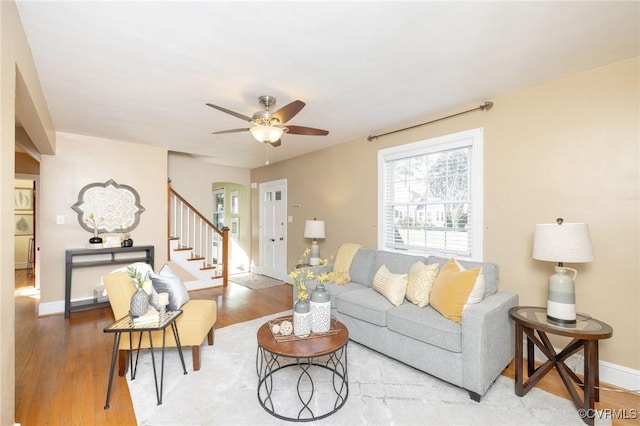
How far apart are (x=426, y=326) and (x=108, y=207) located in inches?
193

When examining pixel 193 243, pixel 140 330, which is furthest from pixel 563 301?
pixel 193 243

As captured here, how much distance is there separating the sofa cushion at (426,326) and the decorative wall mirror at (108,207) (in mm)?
4380

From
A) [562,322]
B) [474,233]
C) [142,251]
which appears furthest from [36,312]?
[562,322]

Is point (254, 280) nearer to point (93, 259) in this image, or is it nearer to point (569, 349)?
point (93, 259)

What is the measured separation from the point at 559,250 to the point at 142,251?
17.9 ft

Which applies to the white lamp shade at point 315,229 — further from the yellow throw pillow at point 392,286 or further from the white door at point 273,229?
the yellow throw pillow at point 392,286

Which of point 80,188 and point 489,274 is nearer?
point 489,274

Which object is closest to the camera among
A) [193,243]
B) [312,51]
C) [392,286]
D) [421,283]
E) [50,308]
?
[312,51]

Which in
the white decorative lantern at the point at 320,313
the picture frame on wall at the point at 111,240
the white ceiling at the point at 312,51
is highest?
the white ceiling at the point at 312,51

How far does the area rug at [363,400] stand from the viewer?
1.97 metres

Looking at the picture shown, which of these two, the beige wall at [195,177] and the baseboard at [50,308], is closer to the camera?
the baseboard at [50,308]

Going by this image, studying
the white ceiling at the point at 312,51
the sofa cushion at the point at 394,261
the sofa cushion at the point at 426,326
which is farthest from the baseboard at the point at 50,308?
the sofa cushion at the point at 426,326

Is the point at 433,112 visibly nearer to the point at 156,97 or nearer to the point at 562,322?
the point at 562,322

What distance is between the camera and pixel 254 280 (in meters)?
6.21
